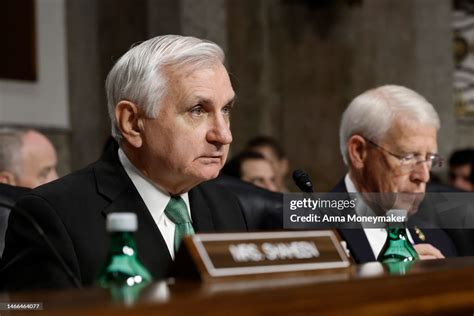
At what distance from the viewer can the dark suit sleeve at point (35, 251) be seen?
259 centimetres

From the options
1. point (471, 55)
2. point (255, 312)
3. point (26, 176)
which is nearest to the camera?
point (255, 312)

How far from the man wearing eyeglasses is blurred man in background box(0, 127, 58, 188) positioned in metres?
1.77

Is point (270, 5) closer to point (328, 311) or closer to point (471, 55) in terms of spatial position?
point (471, 55)

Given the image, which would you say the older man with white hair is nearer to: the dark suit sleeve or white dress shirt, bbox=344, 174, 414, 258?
the dark suit sleeve

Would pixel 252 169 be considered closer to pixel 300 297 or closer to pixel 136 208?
pixel 136 208

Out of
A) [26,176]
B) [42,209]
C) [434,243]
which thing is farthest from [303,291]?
[26,176]

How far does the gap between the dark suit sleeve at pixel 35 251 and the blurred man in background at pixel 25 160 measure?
2.49m

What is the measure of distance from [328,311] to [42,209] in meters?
1.35

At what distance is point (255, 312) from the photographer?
1.53 meters

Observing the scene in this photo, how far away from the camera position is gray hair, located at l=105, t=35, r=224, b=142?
2979 mm

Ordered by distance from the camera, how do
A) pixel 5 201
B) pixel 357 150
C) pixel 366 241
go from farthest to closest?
pixel 357 150 → pixel 366 241 → pixel 5 201

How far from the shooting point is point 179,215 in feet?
9.92

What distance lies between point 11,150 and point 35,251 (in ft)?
9.27
